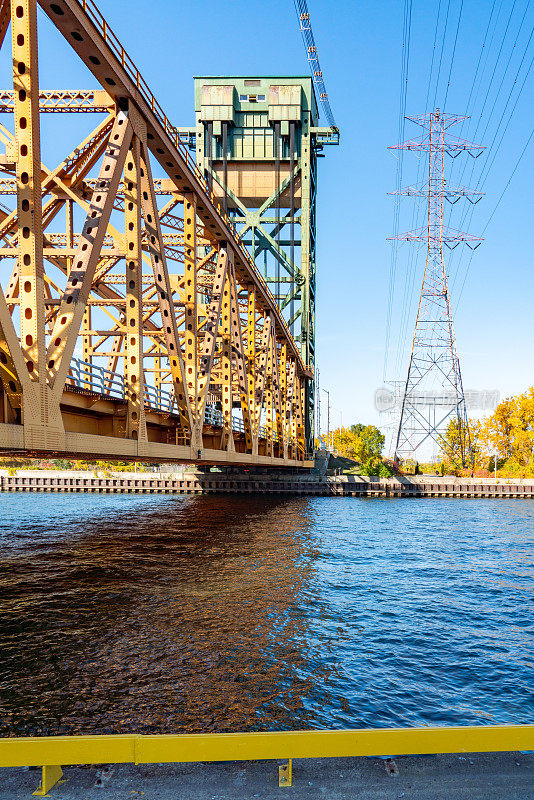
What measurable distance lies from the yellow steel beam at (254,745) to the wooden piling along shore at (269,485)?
70047 millimetres

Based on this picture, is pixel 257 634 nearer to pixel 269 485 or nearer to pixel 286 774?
pixel 286 774

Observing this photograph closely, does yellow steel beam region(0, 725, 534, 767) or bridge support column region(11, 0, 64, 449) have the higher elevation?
bridge support column region(11, 0, 64, 449)

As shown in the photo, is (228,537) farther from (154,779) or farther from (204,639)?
(154,779)

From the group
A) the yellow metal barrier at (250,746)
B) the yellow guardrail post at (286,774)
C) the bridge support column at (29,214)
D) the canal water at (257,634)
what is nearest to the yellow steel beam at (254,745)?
the yellow metal barrier at (250,746)

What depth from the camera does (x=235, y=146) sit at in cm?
8394

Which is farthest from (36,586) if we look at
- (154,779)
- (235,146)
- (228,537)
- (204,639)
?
(235,146)

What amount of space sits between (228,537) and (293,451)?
136 ft

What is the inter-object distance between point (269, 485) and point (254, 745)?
71227 millimetres

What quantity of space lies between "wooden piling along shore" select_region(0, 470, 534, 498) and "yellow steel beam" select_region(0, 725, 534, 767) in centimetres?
7005

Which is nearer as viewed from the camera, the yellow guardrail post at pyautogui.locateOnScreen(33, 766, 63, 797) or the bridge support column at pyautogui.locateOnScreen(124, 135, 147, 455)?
the yellow guardrail post at pyautogui.locateOnScreen(33, 766, 63, 797)

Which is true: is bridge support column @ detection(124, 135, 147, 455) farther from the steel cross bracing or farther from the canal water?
the canal water

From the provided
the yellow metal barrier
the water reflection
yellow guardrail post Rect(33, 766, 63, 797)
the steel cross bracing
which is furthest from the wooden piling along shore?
the yellow metal barrier

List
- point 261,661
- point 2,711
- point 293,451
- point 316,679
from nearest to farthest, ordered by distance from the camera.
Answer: point 2,711
point 316,679
point 261,661
point 293,451

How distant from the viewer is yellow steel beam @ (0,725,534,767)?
5.11 meters
